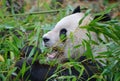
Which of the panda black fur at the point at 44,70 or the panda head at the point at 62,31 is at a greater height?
the panda head at the point at 62,31

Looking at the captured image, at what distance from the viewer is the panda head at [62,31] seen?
497 centimetres

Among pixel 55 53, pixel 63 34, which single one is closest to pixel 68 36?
pixel 63 34

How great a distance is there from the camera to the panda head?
4.97 metres

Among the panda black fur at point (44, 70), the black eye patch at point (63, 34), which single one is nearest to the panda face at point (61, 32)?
the black eye patch at point (63, 34)

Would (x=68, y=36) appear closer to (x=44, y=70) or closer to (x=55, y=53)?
(x=55, y=53)

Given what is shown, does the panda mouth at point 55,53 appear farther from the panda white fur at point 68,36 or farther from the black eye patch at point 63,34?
the black eye patch at point 63,34

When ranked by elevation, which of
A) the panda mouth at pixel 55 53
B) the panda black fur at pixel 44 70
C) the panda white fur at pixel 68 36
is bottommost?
the panda black fur at pixel 44 70

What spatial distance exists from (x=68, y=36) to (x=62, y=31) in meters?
0.12

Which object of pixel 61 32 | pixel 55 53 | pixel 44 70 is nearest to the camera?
pixel 44 70

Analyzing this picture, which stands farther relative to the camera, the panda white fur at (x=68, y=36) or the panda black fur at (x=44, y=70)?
the panda white fur at (x=68, y=36)

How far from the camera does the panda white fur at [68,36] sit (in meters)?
4.98

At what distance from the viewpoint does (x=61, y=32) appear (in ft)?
16.9

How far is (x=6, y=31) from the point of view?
17.9 feet

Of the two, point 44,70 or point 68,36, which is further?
point 68,36
